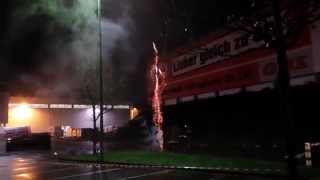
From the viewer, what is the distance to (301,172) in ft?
47.8

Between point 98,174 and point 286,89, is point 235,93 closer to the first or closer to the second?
point 98,174

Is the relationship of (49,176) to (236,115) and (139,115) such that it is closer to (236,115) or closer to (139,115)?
(236,115)

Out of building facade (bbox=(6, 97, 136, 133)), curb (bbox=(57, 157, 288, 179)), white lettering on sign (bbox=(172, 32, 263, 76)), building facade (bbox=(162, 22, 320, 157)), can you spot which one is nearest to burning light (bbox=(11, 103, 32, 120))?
building facade (bbox=(6, 97, 136, 133))

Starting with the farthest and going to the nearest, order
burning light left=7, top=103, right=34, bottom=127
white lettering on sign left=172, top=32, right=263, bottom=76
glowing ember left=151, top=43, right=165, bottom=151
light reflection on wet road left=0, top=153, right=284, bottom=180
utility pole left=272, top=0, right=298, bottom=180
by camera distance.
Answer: burning light left=7, top=103, right=34, bottom=127 < glowing ember left=151, top=43, right=165, bottom=151 < white lettering on sign left=172, top=32, right=263, bottom=76 < light reflection on wet road left=0, top=153, right=284, bottom=180 < utility pole left=272, top=0, right=298, bottom=180

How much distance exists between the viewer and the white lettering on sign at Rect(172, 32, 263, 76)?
20125 mm

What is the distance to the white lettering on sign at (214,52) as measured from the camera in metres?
20.1

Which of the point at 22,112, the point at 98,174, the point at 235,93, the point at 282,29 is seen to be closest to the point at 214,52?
the point at 235,93

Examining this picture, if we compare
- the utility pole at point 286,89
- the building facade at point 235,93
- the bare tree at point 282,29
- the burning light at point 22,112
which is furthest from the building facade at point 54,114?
the utility pole at point 286,89

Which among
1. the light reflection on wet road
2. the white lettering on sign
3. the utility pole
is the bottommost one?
the light reflection on wet road

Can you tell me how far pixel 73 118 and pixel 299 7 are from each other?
3820 cm

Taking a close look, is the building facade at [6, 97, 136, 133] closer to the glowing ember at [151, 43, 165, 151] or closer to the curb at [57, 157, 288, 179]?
the glowing ember at [151, 43, 165, 151]

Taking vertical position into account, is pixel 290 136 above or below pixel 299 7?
below

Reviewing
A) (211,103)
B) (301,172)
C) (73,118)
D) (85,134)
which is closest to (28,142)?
(85,134)

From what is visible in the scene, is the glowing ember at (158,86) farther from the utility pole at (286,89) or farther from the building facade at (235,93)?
the utility pole at (286,89)
